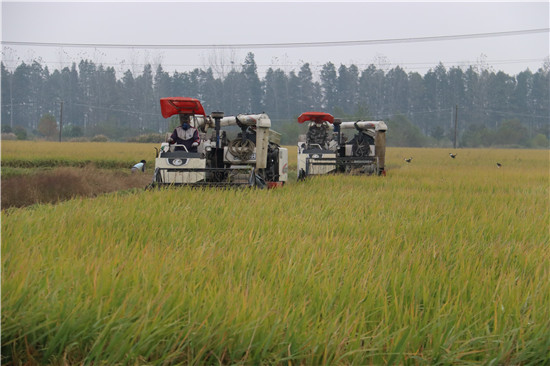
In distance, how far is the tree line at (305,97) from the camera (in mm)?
71812

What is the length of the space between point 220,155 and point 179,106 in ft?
5.03

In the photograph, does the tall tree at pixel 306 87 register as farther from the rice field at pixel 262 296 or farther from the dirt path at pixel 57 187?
the rice field at pixel 262 296

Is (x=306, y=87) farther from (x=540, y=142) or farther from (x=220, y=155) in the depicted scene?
(x=220, y=155)

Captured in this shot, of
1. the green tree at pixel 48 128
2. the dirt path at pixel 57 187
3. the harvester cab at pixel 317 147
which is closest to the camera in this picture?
A: the dirt path at pixel 57 187

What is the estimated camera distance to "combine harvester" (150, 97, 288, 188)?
29.7 ft

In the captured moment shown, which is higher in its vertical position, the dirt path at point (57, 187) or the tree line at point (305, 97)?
the tree line at point (305, 97)

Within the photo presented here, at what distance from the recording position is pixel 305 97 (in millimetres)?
79938

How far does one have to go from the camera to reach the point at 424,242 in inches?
170

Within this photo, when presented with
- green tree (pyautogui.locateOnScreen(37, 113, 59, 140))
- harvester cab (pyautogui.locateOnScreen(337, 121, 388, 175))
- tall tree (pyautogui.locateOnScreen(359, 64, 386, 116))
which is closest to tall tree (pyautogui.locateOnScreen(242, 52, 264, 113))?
tall tree (pyautogui.locateOnScreen(359, 64, 386, 116))

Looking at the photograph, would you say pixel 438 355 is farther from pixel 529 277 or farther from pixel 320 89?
pixel 320 89

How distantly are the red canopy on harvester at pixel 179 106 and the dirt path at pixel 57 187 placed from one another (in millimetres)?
2231

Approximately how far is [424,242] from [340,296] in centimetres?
187

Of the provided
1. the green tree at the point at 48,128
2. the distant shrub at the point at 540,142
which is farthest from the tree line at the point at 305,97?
the green tree at the point at 48,128

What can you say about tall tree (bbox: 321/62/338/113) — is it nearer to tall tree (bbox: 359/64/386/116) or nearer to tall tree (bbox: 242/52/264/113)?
tall tree (bbox: 359/64/386/116)
